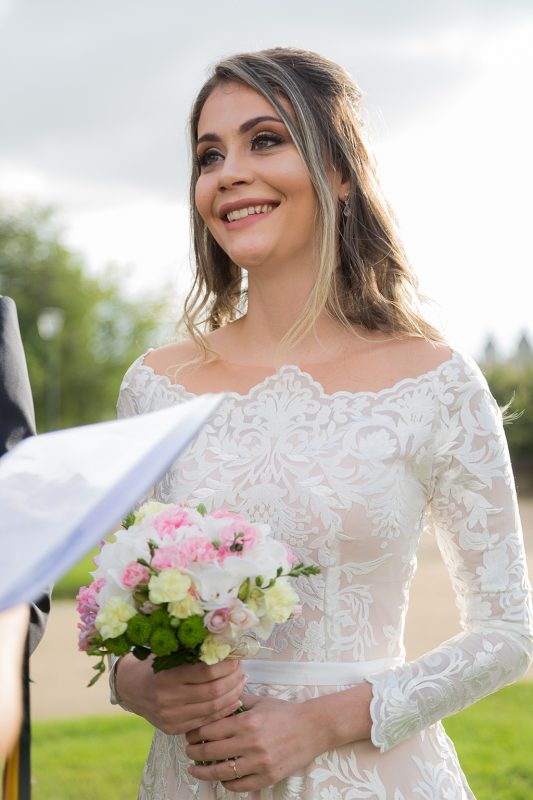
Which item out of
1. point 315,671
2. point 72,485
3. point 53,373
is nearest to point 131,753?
point 315,671

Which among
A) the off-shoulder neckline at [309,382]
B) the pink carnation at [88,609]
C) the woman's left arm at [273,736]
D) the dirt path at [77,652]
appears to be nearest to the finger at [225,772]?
the woman's left arm at [273,736]

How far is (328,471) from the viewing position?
272cm

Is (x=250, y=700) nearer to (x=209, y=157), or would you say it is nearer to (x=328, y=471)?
(x=328, y=471)

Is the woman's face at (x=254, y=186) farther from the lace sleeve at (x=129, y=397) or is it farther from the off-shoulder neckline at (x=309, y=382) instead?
the lace sleeve at (x=129, y=397)

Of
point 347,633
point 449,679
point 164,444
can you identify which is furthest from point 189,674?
point 164,444

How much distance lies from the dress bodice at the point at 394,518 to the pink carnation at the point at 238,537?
1.70 ft

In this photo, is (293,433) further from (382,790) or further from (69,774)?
(69,774)

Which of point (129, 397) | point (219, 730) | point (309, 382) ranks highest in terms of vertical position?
point (309, 382)

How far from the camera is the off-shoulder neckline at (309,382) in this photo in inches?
110

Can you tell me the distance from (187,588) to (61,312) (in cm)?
5415

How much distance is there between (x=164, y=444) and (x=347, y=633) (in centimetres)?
163

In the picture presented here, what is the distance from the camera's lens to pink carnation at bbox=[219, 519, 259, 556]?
215 cm

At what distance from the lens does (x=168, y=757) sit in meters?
2.81

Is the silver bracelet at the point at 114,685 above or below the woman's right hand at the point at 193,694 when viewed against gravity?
below
